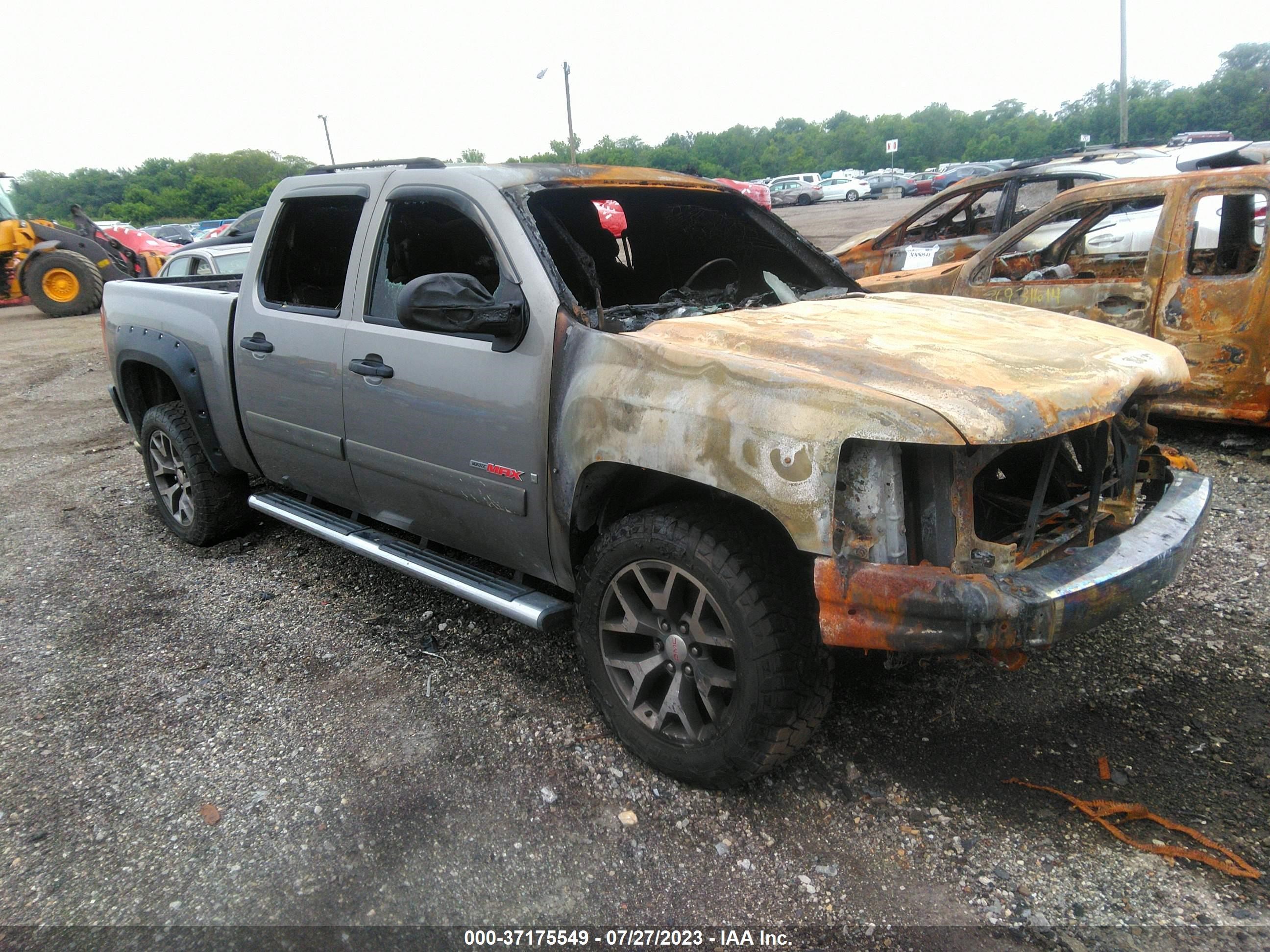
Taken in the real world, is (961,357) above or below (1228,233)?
below

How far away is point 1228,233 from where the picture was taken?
5223mm

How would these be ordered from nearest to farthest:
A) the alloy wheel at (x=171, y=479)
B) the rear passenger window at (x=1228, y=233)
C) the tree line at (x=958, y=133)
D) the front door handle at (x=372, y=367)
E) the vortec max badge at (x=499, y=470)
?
the vortec max badge at (x=499, y=470) → the front door handle at (x=372, y=367) → the alloy wheel at (x=171, y=479) → the rear passenger window at (x=1228, y=233) → the tree line at (x=958, y=133)

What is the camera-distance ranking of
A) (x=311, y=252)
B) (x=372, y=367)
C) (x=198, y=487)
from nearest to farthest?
(x=372, y=367) → (x=311, y=252) → (x=198, y=487)

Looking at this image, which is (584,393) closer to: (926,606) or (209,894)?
(926,606)

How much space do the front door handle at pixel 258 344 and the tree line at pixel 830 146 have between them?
165 feet

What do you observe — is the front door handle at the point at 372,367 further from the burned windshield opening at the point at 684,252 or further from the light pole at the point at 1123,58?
the light pole at the point at 1123,58

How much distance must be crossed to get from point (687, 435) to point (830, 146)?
103859 mm

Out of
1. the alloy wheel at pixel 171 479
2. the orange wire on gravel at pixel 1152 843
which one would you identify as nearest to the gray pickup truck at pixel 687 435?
the orange wire on gravel at pixel 1152 843

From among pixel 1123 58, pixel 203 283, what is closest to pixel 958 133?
pixel 1123 58

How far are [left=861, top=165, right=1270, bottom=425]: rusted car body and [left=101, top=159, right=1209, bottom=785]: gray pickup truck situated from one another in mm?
2522

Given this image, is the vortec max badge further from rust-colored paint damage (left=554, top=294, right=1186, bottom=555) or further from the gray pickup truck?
rust-colored paint damage (left=554, top=294, right=1186, bottom=555)

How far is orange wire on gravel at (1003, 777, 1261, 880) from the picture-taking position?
→ 215 centimetres

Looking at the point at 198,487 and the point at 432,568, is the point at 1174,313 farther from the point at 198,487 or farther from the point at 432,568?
the point at 198,487

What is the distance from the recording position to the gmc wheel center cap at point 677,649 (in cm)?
249
